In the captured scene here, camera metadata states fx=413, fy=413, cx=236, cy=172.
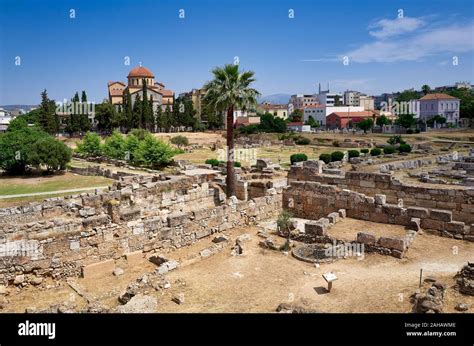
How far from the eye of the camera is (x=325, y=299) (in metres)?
10.4

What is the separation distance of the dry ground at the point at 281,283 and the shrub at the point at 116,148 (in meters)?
38.9

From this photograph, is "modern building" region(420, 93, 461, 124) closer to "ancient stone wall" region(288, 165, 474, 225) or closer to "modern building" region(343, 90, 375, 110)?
"modern building" region(343, 90, 375, 110)

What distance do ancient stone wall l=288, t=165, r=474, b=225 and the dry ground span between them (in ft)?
10.4

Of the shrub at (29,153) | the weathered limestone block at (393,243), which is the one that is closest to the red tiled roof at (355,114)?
the shrub at (29,153)

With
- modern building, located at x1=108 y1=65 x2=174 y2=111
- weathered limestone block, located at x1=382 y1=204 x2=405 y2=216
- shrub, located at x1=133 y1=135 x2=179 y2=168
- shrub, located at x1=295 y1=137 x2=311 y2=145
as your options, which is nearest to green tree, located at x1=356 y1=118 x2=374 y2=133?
shrub, located at x1=295 y1=137 x2=311 y2=145

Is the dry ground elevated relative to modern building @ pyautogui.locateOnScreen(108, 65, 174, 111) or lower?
lower

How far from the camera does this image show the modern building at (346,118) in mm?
109812

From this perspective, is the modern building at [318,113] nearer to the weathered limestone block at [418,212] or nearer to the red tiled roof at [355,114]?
the red tiled roof at [355,114]

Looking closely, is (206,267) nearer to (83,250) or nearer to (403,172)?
(83,250)

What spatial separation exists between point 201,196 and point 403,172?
1884 centimetres

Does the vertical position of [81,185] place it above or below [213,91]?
below

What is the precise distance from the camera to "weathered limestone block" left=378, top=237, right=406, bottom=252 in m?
13.4
